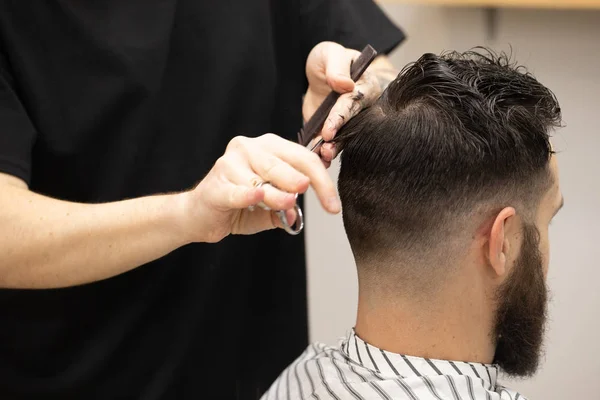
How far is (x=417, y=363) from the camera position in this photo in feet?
4.09

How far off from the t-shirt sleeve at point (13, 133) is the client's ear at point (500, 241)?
82 cm

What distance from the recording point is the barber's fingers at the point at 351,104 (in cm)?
122

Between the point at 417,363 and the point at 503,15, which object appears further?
the point at 503,15

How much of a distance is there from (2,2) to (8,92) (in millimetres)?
180

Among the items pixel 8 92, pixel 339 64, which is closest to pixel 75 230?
pixel 8 92

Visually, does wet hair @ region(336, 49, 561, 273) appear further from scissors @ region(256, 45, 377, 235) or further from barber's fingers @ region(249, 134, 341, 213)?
barber's fingers @ region(249, 134, 341, 213)

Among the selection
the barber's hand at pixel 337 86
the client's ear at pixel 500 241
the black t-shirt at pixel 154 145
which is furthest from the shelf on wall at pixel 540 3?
the client's ear at pixel 500 241

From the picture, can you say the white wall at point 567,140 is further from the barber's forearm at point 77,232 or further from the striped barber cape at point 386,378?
the barber's forearm at point 77,232

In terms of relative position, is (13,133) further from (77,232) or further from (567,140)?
(567,140)

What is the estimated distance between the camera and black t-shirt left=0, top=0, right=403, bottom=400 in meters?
1.40

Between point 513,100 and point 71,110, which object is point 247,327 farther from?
point 513,100

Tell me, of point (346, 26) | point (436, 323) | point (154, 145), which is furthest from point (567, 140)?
point (154, 145)

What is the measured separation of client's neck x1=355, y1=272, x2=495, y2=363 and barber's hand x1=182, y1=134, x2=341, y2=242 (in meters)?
0.34

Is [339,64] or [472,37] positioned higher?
[472,37]
